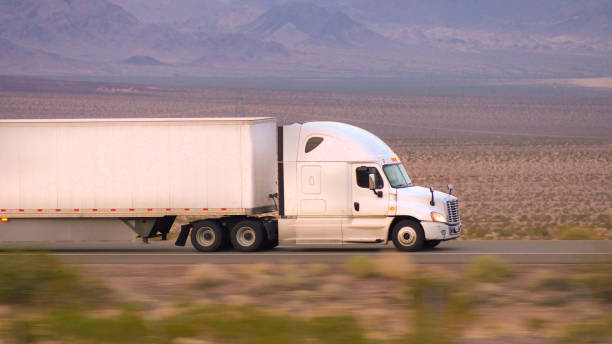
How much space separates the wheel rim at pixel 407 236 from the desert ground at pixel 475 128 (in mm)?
3237

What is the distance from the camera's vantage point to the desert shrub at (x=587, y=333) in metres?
9.53

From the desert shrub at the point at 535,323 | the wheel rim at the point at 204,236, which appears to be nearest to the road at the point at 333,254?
the wheel rim at the point at 204,236

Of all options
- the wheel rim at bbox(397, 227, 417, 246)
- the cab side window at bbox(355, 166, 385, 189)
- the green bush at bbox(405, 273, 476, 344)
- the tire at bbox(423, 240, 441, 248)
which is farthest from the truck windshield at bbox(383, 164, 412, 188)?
the green bush at bbox(405, 273, 476, 344)

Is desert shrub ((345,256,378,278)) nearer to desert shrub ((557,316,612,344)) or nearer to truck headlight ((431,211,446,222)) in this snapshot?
desert shrub ((557,316,612,344))

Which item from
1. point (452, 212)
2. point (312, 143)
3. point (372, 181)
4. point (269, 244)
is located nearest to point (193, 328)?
point (372, 181)

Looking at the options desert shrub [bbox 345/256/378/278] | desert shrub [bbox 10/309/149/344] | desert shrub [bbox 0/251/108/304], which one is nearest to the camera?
desert shrub [bbox 10/309/149/344]

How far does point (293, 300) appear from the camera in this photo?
12.5 metres

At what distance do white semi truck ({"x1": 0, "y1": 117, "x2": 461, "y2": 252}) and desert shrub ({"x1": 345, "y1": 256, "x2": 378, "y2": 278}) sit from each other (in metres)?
4.56

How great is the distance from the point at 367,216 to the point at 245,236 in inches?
100

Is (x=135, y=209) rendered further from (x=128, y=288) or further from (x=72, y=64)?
(x=72, y=64)

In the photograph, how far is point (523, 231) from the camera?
90.1 ft

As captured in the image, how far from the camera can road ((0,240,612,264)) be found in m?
17.8

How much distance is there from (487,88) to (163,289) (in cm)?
12733

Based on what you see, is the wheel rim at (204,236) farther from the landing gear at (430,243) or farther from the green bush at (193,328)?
the green bush at (193,328)
